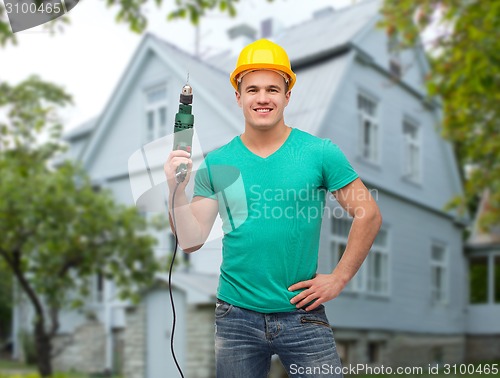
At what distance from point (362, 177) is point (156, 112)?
4.57 meters

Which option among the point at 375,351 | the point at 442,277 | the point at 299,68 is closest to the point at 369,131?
the point at 299,68

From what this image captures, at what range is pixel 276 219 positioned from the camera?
6.04 ft

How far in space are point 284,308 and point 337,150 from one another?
443 mm

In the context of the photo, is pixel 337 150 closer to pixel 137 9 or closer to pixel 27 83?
pixel 137 9

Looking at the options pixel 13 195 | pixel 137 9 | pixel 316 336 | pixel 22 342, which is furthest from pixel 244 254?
pixel 22 342

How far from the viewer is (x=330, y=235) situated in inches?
549

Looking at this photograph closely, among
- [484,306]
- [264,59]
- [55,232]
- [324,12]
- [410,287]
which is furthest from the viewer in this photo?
[484,306]

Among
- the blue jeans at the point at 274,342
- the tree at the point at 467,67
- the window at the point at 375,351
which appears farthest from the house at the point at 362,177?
the blue jeans at the point at 274,342

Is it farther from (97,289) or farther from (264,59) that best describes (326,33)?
(264,59)

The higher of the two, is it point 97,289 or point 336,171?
point 336,171

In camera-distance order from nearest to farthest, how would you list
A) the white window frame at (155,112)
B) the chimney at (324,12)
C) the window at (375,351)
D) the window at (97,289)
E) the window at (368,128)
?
1. the white window frame at (155,112)
2. the window at (368,128)
3. the window at (375,351)
4. the chimney at (324,12)
5. the window at (97,289)

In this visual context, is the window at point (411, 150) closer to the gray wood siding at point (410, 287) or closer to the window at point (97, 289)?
the gray wood siding at point (410, 287)

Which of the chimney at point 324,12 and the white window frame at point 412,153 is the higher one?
the chimney at point 324,12

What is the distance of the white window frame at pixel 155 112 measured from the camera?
14961 mm
